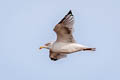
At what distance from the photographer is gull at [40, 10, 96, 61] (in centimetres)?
2531

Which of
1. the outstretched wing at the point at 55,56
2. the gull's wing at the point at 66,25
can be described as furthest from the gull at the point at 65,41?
the outstretched wing at the point at 55,56

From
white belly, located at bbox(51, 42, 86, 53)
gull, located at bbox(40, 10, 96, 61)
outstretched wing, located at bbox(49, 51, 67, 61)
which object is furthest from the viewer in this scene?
outstretched wing, located at bbox(49, 51, 67, 61)

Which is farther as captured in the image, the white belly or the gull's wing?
the white belly

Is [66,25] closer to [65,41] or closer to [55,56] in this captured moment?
[65,41]

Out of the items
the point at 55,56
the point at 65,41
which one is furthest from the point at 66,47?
the point at 55,56

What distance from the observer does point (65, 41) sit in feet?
85.3

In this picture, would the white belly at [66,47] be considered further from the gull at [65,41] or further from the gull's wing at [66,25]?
the gull's wing at [66,25]

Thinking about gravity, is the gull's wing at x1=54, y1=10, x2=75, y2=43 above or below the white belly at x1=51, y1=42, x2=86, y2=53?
above

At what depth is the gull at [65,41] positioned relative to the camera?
25.3 meters

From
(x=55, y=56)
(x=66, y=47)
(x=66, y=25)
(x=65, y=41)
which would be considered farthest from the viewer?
(x=55, y=56)

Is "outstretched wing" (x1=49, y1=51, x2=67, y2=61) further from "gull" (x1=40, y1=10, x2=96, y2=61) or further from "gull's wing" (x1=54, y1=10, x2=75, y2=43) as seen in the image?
"gull's wing" (x1=54, y1=10, x2=75, y2=43)

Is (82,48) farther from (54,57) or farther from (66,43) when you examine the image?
(54,57)

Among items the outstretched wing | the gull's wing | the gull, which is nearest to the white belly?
the gull

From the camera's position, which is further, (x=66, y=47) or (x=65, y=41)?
(x=65, y=41)
